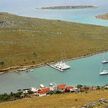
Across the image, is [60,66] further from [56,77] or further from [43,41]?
[43,41]

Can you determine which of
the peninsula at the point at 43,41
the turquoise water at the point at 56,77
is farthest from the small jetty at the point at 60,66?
the peninsula at the point at 43,41

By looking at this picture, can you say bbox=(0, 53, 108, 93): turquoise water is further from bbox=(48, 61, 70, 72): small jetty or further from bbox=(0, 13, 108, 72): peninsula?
bbox=(0, 13, 108, 72): peninsula

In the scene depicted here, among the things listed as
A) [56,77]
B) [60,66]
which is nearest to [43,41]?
[60,66]

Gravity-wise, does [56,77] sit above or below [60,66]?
below

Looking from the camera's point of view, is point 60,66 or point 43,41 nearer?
point 60,66

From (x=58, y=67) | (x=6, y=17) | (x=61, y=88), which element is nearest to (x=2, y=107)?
(x=61, y=88)

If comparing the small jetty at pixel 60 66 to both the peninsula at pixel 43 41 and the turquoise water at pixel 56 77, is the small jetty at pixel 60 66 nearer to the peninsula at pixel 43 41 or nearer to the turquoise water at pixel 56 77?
the turquoise water at pixel 56 77
